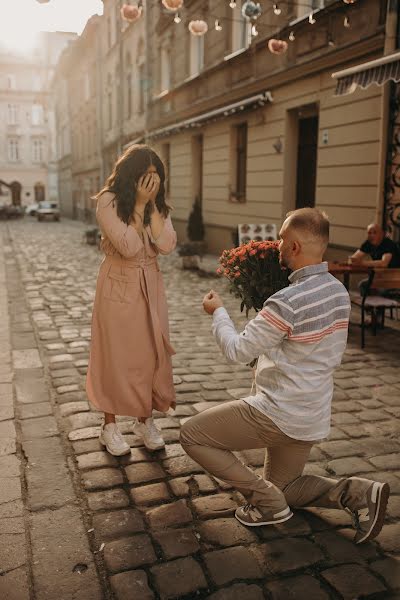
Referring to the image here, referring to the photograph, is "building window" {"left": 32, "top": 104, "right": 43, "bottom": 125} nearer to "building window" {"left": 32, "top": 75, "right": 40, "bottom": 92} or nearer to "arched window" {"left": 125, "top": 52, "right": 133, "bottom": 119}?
"building window" {"left": 32, "top": 75, "right": 40, "bottom": 92}

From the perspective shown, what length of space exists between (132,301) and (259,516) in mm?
1480

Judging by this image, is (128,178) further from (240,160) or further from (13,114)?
(13,114)

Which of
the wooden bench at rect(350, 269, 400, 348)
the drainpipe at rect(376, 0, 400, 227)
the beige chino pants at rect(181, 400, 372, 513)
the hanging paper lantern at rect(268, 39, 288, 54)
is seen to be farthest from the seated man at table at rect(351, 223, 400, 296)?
the hanging paper lantern at rect(268, 39, 288, 54)

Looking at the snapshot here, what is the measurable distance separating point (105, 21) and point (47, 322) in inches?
1080

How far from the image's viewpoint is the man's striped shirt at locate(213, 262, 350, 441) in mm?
2580

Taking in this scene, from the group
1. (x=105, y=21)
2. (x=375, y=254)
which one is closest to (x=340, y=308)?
(x=375, y=254)

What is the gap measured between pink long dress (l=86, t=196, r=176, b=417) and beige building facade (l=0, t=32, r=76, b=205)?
64.3 metres

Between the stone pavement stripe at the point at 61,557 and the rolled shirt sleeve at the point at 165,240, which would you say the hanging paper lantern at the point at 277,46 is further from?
the stone pavement stripe at the point at 61,557

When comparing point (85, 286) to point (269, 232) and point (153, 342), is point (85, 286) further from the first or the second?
point (153, 342)

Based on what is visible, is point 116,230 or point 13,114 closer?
point 116,230

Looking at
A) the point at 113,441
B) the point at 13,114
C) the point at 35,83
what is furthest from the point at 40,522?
the point at 35,83

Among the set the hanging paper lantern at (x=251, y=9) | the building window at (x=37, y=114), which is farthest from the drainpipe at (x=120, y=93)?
the building window at (x=37, y=114)

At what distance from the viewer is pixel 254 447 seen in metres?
2.87

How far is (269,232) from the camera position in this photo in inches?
454
